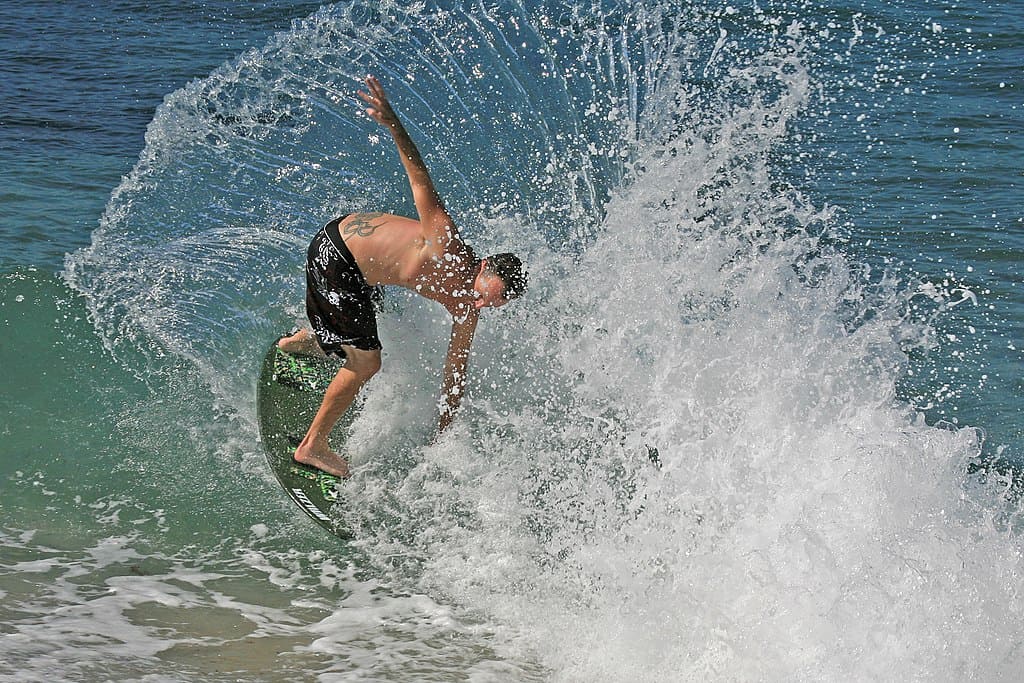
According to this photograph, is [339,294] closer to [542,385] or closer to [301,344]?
[301,344]

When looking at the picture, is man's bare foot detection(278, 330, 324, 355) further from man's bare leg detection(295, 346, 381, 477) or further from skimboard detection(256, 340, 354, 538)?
man's bare leg detection(295, 346, 381, 477)

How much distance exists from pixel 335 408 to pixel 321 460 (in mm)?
316

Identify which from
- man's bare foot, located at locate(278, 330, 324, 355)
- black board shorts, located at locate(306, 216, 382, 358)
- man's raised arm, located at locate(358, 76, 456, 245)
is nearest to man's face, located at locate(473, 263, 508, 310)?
man's raised arm, located at locate(358, 76, 456, 245)

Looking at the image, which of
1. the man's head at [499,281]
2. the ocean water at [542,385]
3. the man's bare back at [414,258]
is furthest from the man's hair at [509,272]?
the ocean water at [542,385]

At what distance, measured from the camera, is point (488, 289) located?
5.18 meters

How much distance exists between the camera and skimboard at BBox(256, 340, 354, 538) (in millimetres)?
5488

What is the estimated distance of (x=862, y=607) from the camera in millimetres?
4277

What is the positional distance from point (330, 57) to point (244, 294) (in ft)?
7.09

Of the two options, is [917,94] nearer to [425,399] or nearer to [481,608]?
[425,399]

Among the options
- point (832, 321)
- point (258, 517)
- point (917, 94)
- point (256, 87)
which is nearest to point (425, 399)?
point (258, 517)

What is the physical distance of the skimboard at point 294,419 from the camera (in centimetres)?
549

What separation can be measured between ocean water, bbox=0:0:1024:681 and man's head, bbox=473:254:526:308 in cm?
94

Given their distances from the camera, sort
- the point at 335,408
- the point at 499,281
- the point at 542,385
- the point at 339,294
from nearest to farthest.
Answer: the point at 499,281 → the point at 339,294 → the point at 335,408 → the point at 542,385

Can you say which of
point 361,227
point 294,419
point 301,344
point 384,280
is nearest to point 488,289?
point 384,280
